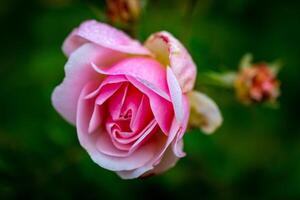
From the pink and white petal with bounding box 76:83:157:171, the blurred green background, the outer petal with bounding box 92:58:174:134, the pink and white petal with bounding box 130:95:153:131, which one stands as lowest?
the blurred green background

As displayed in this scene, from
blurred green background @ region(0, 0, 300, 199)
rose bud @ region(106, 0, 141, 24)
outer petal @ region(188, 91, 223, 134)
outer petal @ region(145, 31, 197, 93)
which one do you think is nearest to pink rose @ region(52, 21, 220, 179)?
outer petal @ region(145, 31, 197, 93)

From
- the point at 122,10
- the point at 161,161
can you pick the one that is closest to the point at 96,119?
the point at 161,161

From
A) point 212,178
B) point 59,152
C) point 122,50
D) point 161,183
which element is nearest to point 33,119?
point 59,152

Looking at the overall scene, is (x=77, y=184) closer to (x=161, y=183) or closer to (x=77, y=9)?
(x=161, y=183)

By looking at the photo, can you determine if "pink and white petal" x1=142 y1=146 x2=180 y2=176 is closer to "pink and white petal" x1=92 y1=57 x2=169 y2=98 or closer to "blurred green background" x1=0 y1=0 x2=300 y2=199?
"pink and white petal" x1=92 y1=57 x2=169 y2=98

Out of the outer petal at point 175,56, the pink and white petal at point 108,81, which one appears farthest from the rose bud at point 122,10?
the pink and white petal at point 108,81

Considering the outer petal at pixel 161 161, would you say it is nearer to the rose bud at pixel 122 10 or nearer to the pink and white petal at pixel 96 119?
the pink and white petal at pixel 96 119

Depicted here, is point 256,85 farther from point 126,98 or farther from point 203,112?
point 126,98

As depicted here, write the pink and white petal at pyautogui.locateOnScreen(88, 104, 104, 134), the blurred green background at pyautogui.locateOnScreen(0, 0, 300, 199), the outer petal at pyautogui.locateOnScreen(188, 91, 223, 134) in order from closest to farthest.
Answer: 1. the pink and white petal at pyautogui.locateOnScreen(88, 104, 104, 134)
2. the outer petal at pyautogui.locateOnScreen(188, 91, 223, 134)
3. the blurred green background at pyautogui.locateOnScreen(0, 0, 300, 199)
